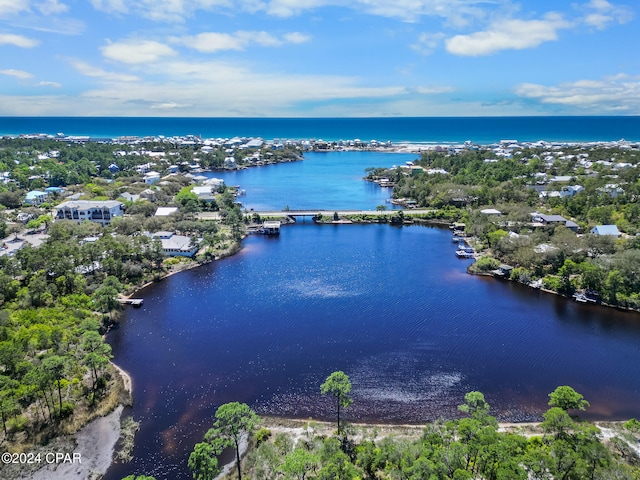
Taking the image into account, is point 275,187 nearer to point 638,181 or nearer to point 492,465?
point 638,181

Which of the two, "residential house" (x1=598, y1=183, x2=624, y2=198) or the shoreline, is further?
"residential house" (x1=598, y1=183, x2=624, y2=198)

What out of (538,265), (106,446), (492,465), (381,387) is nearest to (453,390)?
(381,387)

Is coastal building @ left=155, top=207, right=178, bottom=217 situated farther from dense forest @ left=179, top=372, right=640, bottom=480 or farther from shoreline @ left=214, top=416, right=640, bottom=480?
dense forest @ left=179, top=372, right=640, bottom=480

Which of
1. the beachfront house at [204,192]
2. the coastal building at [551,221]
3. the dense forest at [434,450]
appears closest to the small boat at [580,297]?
the coastal building at [551,221]

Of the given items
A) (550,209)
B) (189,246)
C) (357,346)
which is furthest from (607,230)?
(189,246)

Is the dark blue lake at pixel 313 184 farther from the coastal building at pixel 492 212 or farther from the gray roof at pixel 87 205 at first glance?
the gray roof at pixel 87 205

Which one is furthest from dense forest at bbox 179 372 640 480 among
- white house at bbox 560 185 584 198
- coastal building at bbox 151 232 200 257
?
white house at bbox 560 185 584 198
